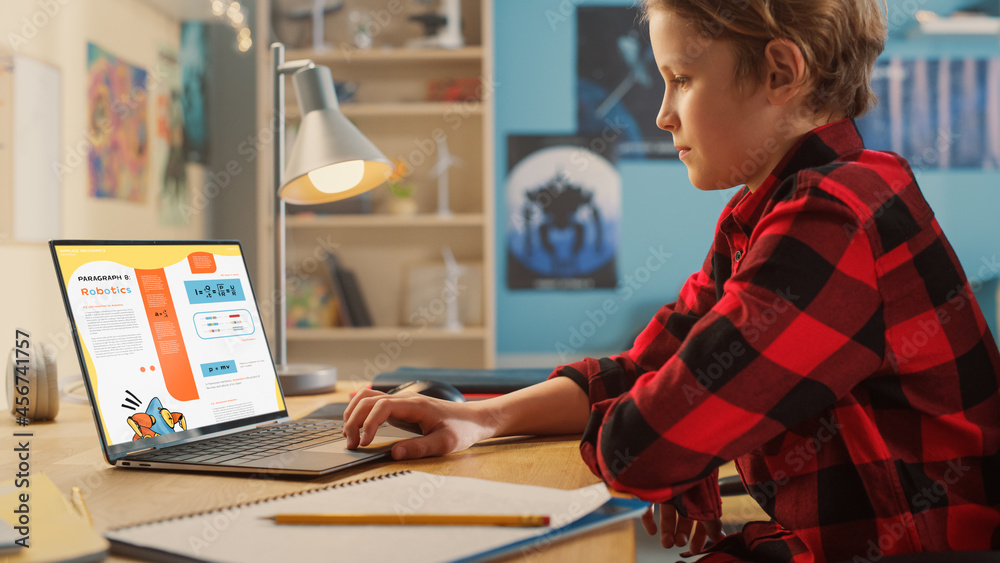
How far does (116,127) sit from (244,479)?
82.0 inches

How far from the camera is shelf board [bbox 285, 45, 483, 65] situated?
9.86 feet

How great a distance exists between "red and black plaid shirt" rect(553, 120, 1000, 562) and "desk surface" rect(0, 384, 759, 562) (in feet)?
0.29

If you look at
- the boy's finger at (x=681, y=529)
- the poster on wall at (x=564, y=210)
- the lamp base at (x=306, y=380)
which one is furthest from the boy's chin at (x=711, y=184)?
the poster on wall at (x=564, y=210)

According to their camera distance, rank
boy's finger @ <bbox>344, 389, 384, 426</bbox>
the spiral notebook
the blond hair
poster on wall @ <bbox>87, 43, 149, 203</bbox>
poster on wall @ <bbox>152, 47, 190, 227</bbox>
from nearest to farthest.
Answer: the spiral notebook, the blond hair, boy's finger @ <bbox>344, 389, 384, 426</bbox>, poster on wall @ <bbox>87, 43, 149, 203</bbox>, poster on wall @ <bbox>152, 47, 190, 227</bbox>

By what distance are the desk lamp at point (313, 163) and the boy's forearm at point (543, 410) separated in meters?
0.48

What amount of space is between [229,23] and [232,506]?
9.83 ft

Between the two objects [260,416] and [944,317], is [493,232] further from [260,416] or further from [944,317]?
[944,317]

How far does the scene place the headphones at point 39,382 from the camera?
1.05 m

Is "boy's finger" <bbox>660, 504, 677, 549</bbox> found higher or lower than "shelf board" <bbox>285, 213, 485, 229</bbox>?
lower

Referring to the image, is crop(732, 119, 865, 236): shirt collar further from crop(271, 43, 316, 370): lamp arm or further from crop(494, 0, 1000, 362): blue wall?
crop(494, 0, 1000, 362): blue wall

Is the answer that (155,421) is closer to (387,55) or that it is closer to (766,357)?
(766,357)

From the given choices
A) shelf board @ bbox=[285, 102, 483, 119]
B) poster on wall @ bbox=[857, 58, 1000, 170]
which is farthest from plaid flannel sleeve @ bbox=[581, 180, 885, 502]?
poster on wall @ bbox=[857, 58, 1000, 170]

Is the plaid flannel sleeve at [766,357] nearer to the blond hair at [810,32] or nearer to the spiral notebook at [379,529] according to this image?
the spiral notebook at [379,529]

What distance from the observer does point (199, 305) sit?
96 centimetres
